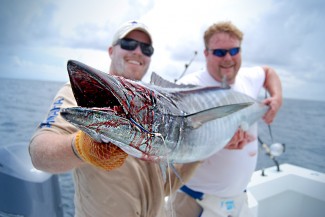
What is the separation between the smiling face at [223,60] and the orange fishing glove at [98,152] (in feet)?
5.33

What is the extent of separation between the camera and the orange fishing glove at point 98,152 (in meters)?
0.93

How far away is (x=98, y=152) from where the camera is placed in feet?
3.04

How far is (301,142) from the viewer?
12.1 metres

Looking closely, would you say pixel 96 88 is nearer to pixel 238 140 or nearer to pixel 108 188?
pixel 108 188

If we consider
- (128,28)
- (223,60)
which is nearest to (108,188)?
(128,28)

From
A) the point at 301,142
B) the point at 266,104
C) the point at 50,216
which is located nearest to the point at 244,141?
the point at 266,104

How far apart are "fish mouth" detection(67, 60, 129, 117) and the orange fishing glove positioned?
6.2 inches

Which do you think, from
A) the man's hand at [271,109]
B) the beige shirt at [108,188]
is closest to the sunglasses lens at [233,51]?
the man's hand at [271,109]

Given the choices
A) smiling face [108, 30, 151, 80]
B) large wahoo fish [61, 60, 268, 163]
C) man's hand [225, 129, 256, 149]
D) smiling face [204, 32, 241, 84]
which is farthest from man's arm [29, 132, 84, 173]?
smiling face [204, 32, 241, 84]

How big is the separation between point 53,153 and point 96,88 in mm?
505

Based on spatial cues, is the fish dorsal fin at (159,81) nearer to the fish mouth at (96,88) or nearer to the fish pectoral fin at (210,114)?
the fish pectoral fin at (210,114)

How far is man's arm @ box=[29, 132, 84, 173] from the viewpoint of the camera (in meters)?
1.12

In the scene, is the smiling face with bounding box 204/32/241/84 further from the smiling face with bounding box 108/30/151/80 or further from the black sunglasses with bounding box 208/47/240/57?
the smiling face with bounding box 108/30/151/80

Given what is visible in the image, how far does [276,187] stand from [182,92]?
3188 millimetres
